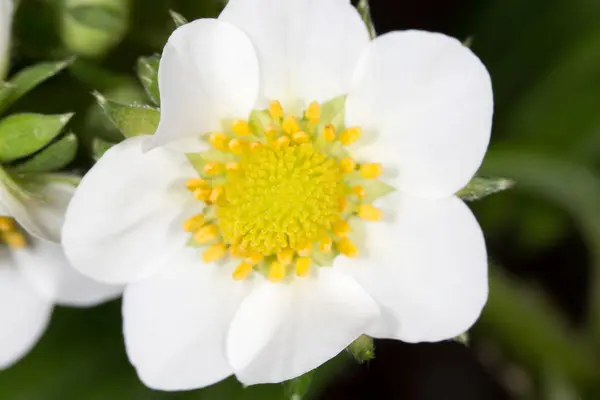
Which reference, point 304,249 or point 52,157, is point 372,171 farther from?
point 52,157

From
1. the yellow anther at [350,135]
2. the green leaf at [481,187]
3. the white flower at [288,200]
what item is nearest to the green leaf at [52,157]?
the white flower at [288,200]

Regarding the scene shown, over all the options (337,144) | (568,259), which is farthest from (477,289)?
(568,259)

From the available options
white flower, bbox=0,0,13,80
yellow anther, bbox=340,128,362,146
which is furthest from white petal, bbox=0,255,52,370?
yellow anther, bbox=340,128,362,146

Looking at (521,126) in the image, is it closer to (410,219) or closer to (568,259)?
A: (568,259)

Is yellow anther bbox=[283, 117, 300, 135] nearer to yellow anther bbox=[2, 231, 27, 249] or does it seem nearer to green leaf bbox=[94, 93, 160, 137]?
green leaf bbox=[94, 93, 160, 137]

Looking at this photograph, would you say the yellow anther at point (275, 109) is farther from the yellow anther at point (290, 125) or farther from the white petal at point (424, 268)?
the white petal at point (424, 268)

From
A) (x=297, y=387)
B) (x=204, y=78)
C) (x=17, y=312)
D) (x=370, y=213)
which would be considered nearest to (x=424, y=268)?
(x=370, y=213)
